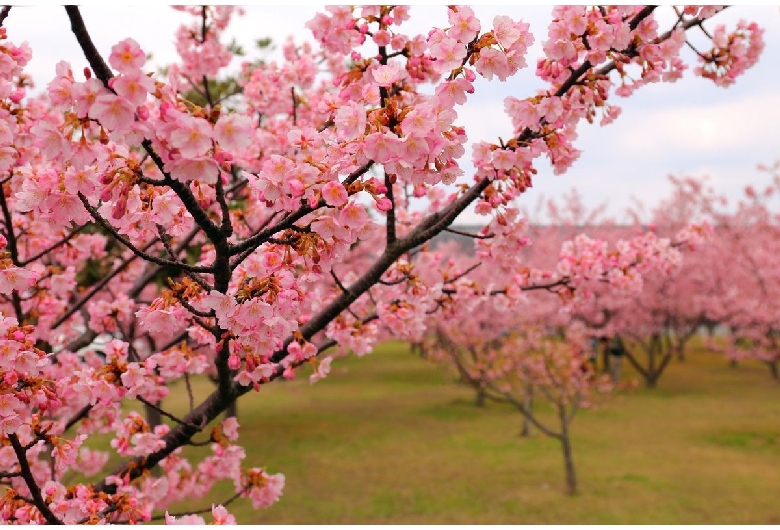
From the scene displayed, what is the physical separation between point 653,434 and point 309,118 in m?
10.8

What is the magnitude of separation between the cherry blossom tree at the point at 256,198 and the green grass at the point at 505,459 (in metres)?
5.08

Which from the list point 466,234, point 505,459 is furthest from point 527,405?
point 466,234

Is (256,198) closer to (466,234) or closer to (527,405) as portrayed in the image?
(466,234)

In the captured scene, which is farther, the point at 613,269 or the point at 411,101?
the point at 613,269

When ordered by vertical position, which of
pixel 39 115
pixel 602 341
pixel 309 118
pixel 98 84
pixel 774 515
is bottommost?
pixel 774 515

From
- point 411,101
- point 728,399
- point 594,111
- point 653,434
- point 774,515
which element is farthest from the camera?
point 728,399

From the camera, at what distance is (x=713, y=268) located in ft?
67.2

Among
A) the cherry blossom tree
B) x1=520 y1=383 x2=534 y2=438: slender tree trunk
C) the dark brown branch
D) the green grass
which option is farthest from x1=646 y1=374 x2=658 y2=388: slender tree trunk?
the dark brown branch

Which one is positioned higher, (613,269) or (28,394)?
(613,269)

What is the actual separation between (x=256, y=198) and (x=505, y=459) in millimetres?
10133

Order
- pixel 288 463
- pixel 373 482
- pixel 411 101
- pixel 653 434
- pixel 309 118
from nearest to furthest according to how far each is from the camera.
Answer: pixel 411 101
pixel 309 118
pixel 373 482
pixel 288 463
pixel 653 434

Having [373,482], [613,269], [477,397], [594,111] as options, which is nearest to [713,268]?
[477,397]

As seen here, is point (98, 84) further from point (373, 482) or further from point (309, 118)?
point (373, 482)

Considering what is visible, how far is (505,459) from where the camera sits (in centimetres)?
1112
